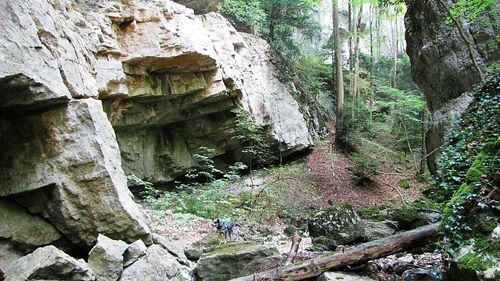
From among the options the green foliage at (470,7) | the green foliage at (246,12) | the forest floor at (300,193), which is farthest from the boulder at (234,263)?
the green foliage at (246,12)

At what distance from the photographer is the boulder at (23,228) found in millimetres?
5625

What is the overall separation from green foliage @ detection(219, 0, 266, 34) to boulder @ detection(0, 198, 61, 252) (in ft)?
42.4

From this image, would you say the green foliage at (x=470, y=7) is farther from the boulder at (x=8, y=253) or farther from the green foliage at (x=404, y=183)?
the boulder at (x=8, y=253)

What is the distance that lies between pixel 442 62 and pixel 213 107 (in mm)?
8448

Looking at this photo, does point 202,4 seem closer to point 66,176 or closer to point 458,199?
point 66,176

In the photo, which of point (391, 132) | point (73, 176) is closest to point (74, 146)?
point (73, 176)

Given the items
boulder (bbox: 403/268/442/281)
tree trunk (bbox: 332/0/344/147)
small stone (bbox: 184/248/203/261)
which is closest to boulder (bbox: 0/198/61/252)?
small stone (bbox: 184/248/203/261)

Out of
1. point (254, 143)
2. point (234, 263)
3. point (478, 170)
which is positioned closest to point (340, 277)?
point (234, 263)

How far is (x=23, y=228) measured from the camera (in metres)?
5.75

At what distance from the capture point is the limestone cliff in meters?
5.77

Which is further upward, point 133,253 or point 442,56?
point 442,56

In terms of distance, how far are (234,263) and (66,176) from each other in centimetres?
325

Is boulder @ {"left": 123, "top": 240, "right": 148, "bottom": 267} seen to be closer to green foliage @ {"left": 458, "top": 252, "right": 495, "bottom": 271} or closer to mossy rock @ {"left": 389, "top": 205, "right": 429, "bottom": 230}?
green foliage @ {"left": 458, "top": 252, "right": 495, "bottom": 271}

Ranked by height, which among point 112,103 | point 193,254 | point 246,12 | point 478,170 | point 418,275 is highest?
point 246,12
